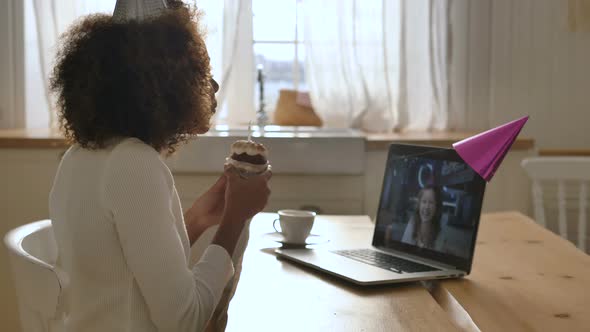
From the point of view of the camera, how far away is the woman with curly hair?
111cm

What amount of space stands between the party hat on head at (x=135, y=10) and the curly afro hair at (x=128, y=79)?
1 cm

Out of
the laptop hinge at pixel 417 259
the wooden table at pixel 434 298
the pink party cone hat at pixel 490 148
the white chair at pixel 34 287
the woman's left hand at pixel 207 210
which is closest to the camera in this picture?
the wooden table at pixel 434 298

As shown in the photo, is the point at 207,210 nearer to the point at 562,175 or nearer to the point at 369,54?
the point at 562,175

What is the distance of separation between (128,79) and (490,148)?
1.93ft

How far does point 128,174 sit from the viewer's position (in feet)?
3.66

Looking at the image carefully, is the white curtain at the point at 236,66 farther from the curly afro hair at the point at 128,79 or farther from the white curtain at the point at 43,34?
the curly afro hair at the point at 128,79

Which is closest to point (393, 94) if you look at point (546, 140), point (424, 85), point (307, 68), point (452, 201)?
point (424, 85)

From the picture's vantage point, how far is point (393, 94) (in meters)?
2.90

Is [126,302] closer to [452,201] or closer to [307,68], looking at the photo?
[452,201]

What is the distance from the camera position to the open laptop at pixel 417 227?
1.32 m

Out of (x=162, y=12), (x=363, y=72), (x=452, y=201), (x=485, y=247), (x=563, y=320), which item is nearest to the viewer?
(x=563, y=320)

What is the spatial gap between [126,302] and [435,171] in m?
0.61

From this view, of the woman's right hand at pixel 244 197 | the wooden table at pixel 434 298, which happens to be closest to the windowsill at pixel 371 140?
the wooden table at pixel 434 298

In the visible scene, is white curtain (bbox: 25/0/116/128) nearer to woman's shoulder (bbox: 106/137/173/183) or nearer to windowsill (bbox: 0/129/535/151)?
windowsill (bbox: 0/129/535/151)
